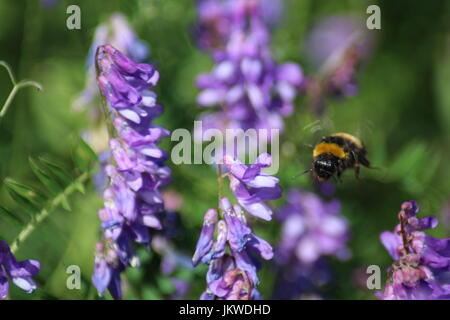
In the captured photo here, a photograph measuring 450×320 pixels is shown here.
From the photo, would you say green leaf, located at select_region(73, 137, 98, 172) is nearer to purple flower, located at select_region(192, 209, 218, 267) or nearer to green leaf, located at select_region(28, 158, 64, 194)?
green leaf, located at select_region(28, 158, 64, 194)

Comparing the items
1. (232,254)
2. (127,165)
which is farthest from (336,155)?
(127,165)

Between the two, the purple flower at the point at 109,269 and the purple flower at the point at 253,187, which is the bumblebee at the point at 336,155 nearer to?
the purple flower at the point at 253,187

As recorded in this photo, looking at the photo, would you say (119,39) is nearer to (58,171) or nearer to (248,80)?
(248,80)

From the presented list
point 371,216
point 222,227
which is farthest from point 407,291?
point 371,216

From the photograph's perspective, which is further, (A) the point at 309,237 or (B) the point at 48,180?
(A) the point at 309,237
